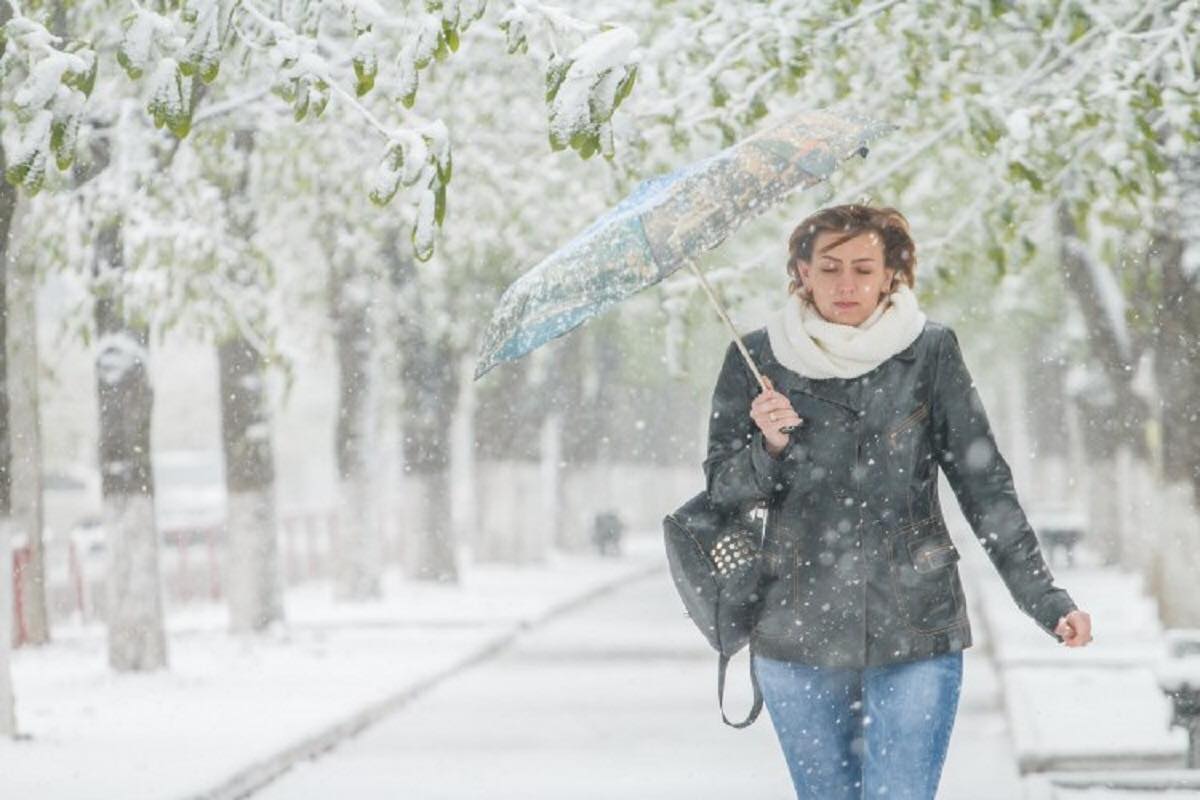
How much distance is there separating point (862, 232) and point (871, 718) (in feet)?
3.43

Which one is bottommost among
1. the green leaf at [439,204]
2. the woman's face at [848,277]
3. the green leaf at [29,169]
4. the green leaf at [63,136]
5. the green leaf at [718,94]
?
the woman's face at [848,277]

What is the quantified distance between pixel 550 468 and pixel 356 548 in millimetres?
36045

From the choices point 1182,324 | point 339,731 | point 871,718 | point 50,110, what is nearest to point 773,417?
point 871,718

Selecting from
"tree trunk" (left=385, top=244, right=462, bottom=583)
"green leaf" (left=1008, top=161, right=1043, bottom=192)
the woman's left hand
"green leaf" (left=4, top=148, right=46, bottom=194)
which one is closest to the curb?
"green leaf" (left=4, top=148, right=46, bottom=194)

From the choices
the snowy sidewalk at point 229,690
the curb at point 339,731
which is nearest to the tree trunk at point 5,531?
the snowy sidewalk at point 229,690

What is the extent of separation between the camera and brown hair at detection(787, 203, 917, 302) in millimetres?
5242

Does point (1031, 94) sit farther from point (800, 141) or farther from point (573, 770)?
point (800, 141)

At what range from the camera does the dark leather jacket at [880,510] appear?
16.9 feet

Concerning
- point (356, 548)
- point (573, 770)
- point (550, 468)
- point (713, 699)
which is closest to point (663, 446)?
point (550, 468)

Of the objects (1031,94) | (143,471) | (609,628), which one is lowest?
(609,628)

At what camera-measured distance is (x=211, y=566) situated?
3130 cm

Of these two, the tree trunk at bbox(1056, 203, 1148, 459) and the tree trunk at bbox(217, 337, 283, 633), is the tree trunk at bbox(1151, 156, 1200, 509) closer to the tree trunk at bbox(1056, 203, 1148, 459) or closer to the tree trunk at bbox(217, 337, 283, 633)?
the tree trunk at bbox(1056, 203, 1148, 459)

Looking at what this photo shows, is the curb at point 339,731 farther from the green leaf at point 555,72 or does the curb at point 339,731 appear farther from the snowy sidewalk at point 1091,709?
the green leaf at point 555,72

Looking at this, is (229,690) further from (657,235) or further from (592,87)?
(657,235)
